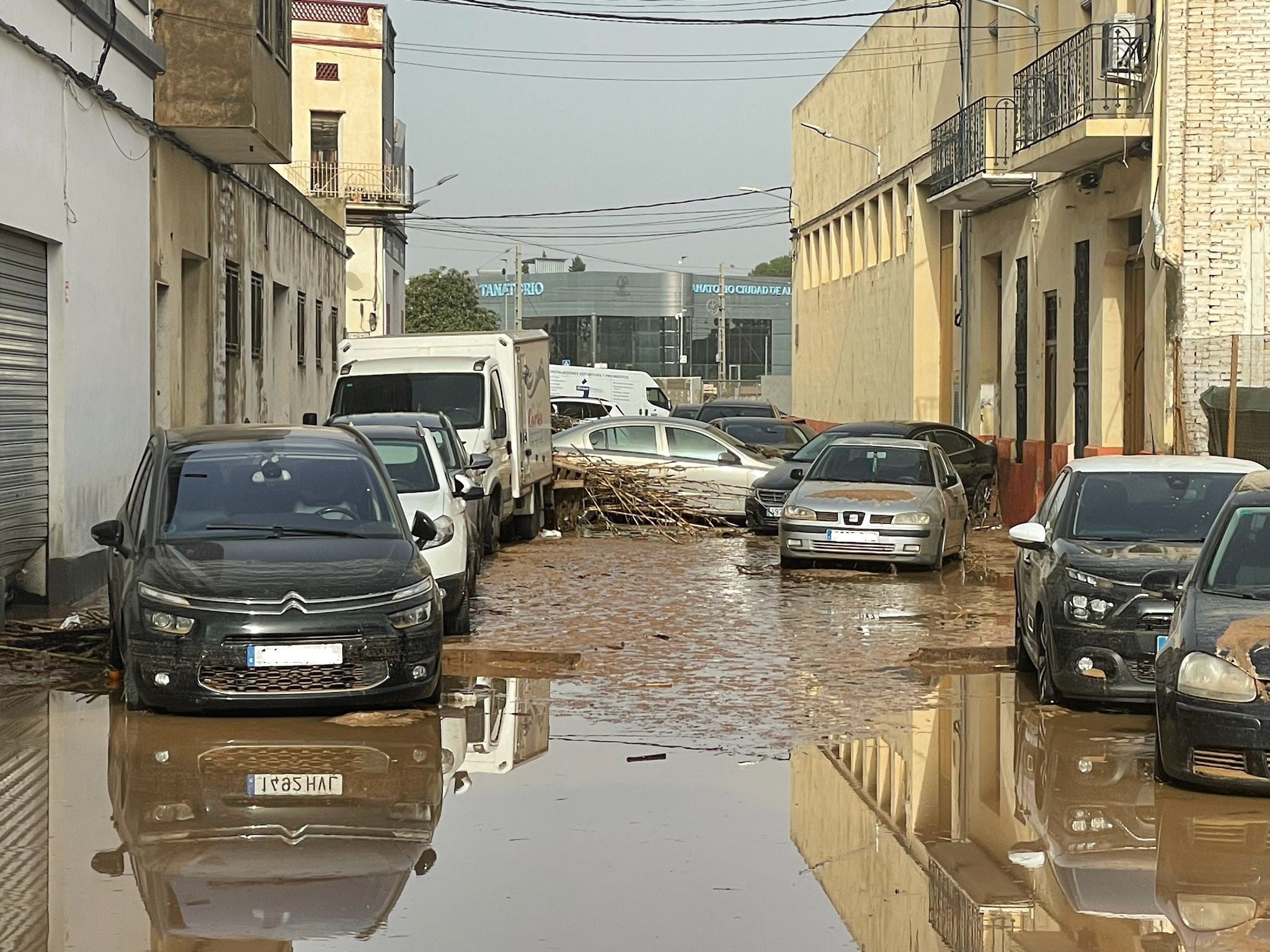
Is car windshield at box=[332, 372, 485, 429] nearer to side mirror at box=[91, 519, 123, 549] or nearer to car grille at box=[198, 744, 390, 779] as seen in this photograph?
side mirror at box=[91, 519, 123, 549]

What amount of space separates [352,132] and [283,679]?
45.7m

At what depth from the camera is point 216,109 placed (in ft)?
69.1

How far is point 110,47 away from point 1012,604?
10367 mm

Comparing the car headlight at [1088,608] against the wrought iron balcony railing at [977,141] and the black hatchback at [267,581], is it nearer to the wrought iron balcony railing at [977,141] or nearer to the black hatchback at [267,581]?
the black hatchback at [267,581]

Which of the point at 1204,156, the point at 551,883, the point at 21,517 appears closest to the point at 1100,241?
the point at 1204,156

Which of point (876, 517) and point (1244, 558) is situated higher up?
point (1244, 558)

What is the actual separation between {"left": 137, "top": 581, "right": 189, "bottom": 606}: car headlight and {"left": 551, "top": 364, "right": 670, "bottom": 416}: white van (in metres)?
44.7

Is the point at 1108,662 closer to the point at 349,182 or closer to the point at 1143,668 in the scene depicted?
the point at 1143,668

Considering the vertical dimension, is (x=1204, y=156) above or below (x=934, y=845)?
above

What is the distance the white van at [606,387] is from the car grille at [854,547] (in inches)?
1360

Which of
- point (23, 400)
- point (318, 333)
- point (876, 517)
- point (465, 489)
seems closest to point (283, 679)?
point (465, 489)

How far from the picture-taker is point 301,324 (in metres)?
34.1

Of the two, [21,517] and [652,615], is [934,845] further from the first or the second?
[21,517]

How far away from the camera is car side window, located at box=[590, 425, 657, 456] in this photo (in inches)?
1081
